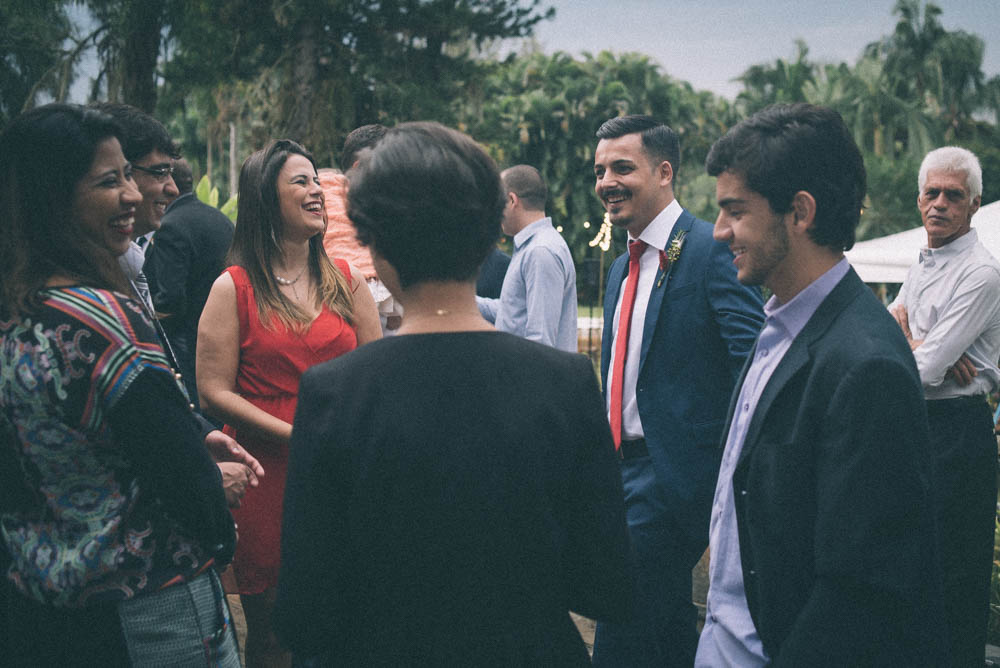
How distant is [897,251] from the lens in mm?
10938

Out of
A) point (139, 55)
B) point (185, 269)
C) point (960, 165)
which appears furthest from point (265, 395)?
point (139, 55)

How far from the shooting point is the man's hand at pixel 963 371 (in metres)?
3.81

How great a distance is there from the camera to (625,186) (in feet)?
11.9

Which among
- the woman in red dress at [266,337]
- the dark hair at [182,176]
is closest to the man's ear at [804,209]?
the woman in red dress at [266,337]

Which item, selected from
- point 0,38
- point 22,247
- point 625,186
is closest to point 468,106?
point 0,38

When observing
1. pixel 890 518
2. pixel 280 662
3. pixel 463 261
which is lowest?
pixel 280 662

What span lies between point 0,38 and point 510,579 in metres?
14.2

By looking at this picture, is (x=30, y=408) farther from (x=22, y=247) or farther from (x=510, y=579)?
(x=510, y=579)

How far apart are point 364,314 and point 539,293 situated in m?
1.54

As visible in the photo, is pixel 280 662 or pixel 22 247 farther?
pixel 280 662

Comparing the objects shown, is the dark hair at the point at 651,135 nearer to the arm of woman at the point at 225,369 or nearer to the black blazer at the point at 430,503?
the arm of woman at the point at 225,369

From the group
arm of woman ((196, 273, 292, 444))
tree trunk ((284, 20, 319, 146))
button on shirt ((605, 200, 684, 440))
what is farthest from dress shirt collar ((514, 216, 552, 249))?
tree trunk ((284, 20, 319, 146))

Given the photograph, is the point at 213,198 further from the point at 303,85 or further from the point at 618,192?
the point at 303,85

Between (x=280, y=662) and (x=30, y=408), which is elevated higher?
(x=30, y=408)
